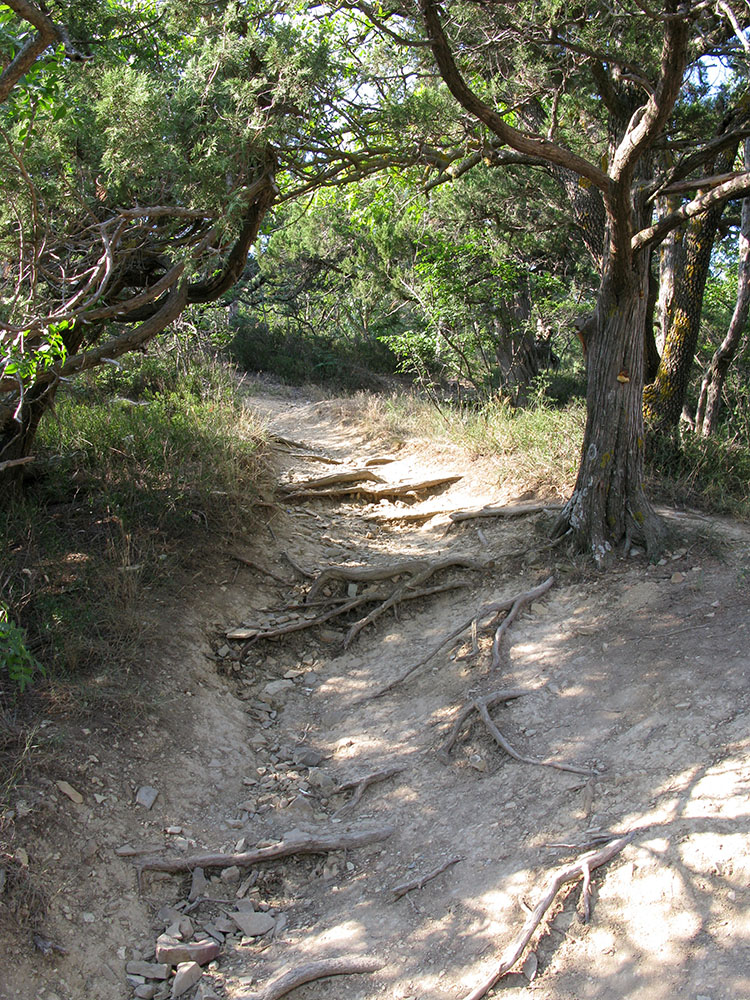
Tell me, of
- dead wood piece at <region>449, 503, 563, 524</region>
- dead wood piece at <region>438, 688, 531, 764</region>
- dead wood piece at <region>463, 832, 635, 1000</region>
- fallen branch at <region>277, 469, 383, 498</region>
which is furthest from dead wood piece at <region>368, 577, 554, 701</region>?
fallen branch at <region>277, 469, 383, 498</region>

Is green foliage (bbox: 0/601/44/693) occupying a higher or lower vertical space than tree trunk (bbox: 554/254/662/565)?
lower

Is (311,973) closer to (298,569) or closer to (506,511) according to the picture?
(298,569)

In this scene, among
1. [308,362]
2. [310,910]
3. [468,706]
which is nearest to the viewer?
[310,910]

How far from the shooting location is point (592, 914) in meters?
3.31

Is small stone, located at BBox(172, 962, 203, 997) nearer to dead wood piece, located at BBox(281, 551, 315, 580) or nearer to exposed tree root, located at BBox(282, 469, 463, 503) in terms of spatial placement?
dead wood piece, located at BBox(281, 551, 315, 580)

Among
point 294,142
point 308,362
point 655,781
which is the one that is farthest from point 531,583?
point 308,362

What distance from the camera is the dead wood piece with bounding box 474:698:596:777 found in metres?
4.19

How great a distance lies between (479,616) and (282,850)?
2.41 m

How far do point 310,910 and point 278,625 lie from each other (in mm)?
2655

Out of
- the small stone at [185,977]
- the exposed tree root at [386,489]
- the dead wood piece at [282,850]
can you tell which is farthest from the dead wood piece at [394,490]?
the small stone at [185,977]

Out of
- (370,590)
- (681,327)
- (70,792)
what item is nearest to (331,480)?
(370,590)

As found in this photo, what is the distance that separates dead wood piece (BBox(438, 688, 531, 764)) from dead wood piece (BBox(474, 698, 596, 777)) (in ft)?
0.17

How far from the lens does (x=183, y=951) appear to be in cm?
346

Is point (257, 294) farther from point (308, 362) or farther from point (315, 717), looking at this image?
point (315, 717)
